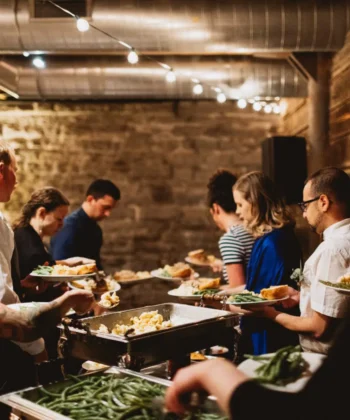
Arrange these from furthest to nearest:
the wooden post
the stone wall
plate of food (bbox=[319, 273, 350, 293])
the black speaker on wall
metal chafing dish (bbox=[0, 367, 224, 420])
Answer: the stone wall, the black speaker on wall, the wooden post, plate of food (bbox=[319, 273, 350, 293]), metal chafing dish (bbox=[0, 367, 224, 420])

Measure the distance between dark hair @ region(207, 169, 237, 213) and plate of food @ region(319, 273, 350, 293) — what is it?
1.85m

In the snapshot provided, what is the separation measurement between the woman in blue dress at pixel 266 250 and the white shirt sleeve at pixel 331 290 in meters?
0.81

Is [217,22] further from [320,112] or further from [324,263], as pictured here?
[324,263]

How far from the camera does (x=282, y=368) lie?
1585 millimetres

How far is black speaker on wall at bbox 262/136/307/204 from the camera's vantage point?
5.95 m

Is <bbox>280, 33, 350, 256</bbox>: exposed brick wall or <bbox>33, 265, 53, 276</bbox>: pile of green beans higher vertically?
<bbox>280, 33, 350, 256</bbox>: exposed brick wall

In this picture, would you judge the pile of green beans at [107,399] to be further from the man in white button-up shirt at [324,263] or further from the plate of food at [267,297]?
the plate of food at [267,297]

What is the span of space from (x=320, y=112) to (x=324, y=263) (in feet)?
11.0

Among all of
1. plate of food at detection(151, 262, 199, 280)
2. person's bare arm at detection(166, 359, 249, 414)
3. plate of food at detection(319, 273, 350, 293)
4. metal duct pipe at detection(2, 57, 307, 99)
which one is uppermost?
metal duct pipe at detection(2, 57, 307, 99)

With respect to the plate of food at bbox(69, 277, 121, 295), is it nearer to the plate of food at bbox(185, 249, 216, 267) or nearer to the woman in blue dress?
the woman in blue dress

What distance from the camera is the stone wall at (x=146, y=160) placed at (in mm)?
7570

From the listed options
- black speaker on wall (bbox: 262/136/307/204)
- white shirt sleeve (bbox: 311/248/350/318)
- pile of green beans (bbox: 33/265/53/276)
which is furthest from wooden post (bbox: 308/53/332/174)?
white shirt sleeve (bbox: 311/248/350/318)

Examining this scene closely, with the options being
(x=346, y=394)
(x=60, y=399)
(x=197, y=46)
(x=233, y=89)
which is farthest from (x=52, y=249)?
(x=346, y=394)

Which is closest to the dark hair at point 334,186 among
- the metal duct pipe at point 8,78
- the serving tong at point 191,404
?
the serving tong at point 191,404
